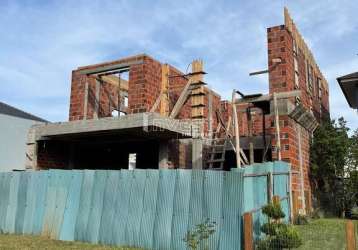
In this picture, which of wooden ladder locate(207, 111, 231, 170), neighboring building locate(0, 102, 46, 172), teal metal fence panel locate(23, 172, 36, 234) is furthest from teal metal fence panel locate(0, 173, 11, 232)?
neighboring building locate(0, 102, 46, 172)

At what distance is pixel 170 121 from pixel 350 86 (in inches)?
297

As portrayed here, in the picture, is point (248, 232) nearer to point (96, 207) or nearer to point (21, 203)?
point (96, 207)

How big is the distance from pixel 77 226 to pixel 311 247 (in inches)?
230

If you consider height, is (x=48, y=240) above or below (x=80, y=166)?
below

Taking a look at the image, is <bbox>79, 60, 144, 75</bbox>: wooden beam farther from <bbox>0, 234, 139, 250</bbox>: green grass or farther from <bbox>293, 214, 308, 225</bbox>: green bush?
<bbox>293, 214, 308, 225</bbox>: green bush

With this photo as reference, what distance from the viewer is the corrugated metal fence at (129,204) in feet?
28.1

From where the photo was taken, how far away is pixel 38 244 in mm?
10008

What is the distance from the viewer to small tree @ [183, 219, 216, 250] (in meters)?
8.49

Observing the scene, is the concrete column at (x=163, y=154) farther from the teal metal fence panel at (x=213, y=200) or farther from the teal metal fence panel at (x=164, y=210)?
the teal metal fence panel at (x=213, y=200)

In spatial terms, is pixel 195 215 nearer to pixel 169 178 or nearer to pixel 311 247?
pixel 169 178

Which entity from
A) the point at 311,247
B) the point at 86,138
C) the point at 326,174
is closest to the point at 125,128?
the point at 86,138

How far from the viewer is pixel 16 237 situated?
11.2m

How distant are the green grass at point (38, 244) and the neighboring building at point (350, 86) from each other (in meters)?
5.68

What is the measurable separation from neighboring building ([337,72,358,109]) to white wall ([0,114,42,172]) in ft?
71.3
